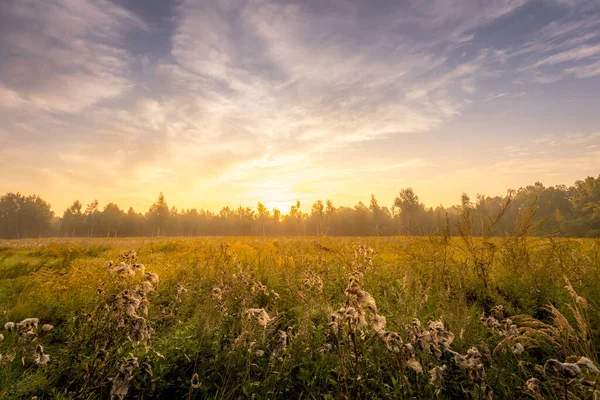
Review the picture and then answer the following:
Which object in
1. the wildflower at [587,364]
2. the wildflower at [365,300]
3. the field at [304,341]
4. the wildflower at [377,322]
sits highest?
the wildflower at [365,300]

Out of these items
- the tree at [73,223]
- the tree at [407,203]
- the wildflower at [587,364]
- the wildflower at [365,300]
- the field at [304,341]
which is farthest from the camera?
the tree at [73,223]

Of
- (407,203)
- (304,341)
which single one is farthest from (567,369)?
(407,203)

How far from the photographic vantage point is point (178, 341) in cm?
334

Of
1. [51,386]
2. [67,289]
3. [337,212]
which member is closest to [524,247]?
[51,386]

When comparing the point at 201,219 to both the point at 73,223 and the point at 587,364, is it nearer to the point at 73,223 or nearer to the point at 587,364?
the point at 73,223

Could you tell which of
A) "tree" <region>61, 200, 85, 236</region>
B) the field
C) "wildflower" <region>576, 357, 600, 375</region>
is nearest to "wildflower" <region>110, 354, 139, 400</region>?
the field

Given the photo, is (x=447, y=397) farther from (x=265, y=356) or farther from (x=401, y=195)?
(x=401, y=195)

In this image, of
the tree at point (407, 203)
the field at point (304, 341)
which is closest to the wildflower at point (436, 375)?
the field at point (304, 341)

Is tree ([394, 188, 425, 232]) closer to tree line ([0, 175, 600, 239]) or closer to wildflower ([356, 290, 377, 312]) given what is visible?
tree line ([0, 175, 600, 239])

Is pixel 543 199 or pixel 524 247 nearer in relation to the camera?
pixel 524 247

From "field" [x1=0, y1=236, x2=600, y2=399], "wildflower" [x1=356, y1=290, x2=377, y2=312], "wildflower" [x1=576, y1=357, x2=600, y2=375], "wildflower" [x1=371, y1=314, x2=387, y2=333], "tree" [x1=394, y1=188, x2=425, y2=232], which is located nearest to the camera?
"wildflower" [x1=576, y1=357, x2=600, y2=375]

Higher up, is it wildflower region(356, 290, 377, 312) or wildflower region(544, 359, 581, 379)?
wildflower region(356, 290, 377, 312)

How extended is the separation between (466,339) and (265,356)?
2.35 metres

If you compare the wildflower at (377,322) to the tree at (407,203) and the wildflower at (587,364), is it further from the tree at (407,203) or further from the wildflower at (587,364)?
the tree at (407,203)
